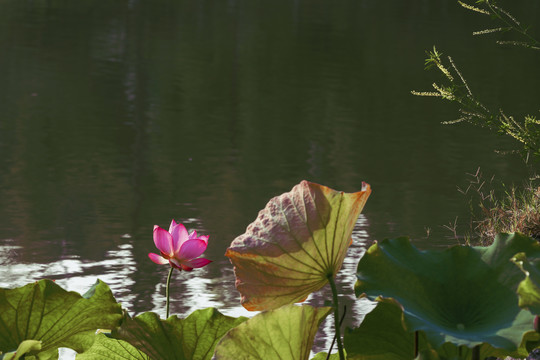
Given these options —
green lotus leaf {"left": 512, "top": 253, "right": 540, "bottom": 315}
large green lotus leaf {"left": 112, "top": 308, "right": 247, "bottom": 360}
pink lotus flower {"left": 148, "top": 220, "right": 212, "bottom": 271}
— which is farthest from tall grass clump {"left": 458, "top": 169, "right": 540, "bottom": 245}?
green lotus leaf {"left": 512, "top": 253, "right": 540, "bottom": 315}

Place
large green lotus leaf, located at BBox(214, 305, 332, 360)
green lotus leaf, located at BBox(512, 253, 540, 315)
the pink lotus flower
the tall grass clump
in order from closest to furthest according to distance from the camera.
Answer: green lotus leaf, located at BBox(512, 253, 540, 315)
large green lotus leaf, located at BBox(214, 305, 332, 360)
the pink lotus flower
the tall grass clump

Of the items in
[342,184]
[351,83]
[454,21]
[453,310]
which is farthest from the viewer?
[454,21]

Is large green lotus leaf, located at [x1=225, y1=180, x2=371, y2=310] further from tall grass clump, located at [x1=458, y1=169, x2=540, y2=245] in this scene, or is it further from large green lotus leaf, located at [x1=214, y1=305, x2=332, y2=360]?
tall grass clump, located at [x1=458, y1=169, x2=540, y2=245]

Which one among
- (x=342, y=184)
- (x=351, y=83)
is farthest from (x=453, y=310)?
(x=351, y=83)

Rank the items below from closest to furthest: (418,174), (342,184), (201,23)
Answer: (342,184) < (418,174) < (201,23)

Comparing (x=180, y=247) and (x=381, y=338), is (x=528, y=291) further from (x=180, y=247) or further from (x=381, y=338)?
(x=180, y=247)

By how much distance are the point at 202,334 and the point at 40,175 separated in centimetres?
442

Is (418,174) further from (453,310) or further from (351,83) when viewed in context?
(453,310)

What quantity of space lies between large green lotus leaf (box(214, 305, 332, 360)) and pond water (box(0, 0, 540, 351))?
2.07 metres

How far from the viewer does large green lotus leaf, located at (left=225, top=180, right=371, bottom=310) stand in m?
1.02

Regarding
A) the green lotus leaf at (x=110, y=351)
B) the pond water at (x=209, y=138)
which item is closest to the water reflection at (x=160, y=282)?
the pond water at (x=209, y=138)

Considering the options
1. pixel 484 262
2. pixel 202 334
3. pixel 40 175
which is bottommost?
pixel 40 175

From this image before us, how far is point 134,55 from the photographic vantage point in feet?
35.1

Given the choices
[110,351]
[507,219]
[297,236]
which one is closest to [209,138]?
[507,219]
